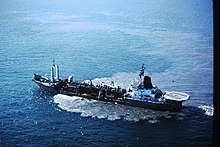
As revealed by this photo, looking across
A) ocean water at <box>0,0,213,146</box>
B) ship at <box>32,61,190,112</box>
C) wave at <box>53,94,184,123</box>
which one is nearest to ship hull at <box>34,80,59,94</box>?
ship at <box>32,61,190,112</box>

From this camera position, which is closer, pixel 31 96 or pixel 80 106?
pixel 80 106

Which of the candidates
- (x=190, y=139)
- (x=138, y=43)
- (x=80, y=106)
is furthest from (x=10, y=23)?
(x=190, y=139)

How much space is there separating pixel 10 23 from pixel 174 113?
84.1 metres

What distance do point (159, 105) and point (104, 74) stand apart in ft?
54.1

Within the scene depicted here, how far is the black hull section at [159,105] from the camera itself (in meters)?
37.0

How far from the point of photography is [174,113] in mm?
36969

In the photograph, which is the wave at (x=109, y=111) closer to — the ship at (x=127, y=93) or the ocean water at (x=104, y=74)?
the ocean water at (x=104, y=74)

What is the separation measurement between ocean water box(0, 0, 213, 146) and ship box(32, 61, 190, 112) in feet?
3.26

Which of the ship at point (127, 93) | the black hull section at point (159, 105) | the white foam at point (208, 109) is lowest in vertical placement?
the white foam at point (208, 109)

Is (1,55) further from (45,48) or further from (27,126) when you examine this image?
(27,126)

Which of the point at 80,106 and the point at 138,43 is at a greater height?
the point at 138,43

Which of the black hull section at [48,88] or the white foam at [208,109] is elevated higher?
the black hull section at [48,88]

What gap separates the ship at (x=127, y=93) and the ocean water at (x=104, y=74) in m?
0.99

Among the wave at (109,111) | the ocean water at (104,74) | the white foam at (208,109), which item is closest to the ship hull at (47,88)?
the ocean water at (104,74)
